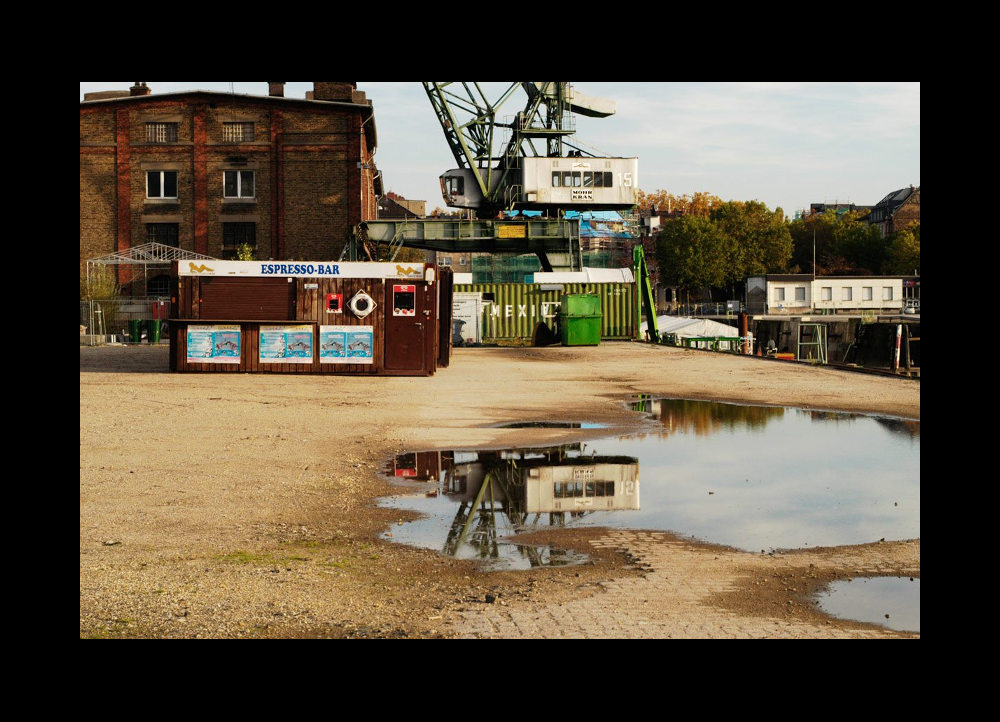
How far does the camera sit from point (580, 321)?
39656 millimetres

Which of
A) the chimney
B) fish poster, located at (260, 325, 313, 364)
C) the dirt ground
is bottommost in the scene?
the dirt ground

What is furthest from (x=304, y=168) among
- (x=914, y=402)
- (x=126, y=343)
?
(x=914, y=402)

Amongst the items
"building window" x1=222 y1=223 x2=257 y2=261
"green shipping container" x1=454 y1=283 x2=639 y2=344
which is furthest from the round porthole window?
"building window" x1=222 y1=223 x2=257 y2=261

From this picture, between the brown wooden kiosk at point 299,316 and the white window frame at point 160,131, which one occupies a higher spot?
the white window frame at point 160,131

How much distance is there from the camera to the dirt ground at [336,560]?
5.55m

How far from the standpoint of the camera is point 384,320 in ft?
75.7

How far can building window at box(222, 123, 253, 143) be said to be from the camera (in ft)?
161

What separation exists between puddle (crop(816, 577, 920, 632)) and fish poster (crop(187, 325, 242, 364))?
18455 mm

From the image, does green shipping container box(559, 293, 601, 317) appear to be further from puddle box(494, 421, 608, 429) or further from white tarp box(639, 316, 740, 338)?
puddle box(494, 421, 608, 429)

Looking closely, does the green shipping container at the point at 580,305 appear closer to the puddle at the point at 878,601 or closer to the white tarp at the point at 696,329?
the white tarp at the point at 696,329

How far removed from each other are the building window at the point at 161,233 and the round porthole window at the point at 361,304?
2935 centimetres

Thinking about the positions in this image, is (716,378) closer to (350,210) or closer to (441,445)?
(441,445)

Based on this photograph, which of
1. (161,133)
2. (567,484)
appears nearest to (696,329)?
(161,133)

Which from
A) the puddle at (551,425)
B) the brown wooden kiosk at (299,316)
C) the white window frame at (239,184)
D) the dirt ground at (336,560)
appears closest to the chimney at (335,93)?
the white window frame at (239,184)
